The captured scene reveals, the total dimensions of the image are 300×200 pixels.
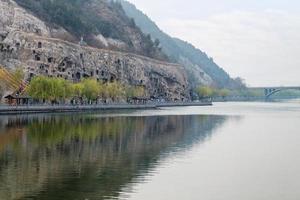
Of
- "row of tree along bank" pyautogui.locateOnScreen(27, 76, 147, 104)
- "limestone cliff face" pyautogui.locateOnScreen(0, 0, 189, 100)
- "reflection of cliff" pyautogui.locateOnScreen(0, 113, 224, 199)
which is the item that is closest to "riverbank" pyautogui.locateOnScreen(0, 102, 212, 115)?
"row of tree along bank" pyautogui.locateOnScreen(27, 76, 147, 104)

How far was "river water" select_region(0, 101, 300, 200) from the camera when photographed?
26125 millimetres

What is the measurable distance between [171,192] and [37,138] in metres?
23.3

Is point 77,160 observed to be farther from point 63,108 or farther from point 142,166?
point 63,108

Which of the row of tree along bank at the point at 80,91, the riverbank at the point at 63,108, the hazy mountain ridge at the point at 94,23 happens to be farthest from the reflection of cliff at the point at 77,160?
the hazy mountain ridge at the point at 94,23

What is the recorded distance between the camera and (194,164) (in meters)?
35.9

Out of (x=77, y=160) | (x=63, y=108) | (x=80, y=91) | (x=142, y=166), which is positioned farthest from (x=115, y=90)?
(x=142, y=166)

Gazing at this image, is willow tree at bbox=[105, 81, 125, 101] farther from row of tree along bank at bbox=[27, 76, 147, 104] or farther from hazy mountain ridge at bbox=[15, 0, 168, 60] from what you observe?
hazy mountain ridge at bbox=[15, 0, 168, 60]

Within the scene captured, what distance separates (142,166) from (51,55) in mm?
90021

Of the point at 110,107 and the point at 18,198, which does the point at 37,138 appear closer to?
the point at 18,198

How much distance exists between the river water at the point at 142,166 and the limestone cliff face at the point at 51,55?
62.3m

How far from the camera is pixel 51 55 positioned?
12044 centimetres

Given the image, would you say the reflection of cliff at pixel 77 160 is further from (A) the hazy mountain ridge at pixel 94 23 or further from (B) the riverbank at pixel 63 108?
(A) the hazy mountain ridge at pixel 94 23

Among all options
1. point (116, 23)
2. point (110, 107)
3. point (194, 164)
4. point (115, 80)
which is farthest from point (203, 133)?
point (116, 23)

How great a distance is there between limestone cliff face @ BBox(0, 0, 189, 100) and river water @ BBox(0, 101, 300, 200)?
204ft
